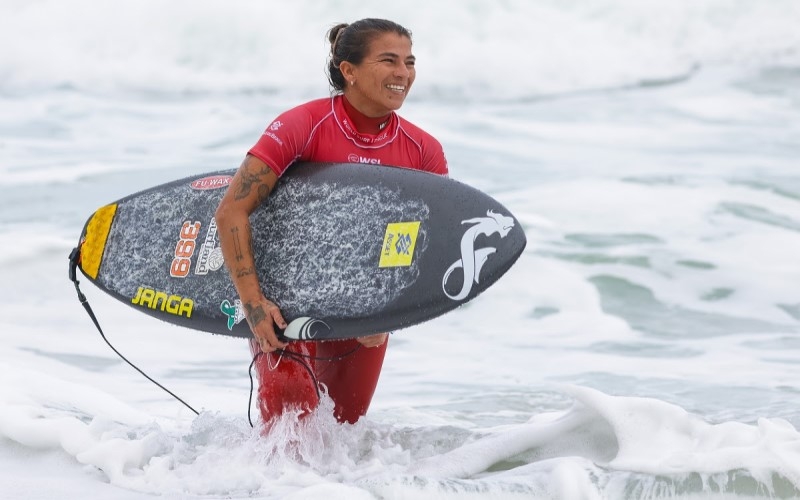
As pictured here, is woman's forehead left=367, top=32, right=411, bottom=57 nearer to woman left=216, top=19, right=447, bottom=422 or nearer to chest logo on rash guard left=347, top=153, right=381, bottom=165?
woman left=216, top=19, right=447, bottom=422

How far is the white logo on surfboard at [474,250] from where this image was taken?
3.25 m

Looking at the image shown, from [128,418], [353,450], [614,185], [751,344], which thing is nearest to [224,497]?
[353,450]

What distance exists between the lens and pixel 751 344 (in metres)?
5.68

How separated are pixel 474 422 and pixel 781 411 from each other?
120cm

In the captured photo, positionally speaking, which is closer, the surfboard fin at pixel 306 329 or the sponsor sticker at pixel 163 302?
the surfboard fin at pixel 306 329

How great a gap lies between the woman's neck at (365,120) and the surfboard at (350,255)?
111 millimetres

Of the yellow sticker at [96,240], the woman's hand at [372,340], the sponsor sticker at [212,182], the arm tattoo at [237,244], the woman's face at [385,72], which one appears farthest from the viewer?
the yellow sticker at [96,240]

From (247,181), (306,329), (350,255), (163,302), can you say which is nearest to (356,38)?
(247,181)

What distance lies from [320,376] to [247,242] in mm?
611

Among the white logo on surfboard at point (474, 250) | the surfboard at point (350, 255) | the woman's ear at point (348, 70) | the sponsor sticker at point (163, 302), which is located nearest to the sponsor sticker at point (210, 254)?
the surfboard at point (350, 255)

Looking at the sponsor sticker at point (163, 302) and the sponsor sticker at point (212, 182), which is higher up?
the sponsor sticker at point (212, 182)

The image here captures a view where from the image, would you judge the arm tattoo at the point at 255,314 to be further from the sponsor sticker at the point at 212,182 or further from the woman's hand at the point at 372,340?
the sponsor sticker at the point at 212,182

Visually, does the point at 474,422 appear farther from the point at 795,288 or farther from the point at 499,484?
the point at 795,288

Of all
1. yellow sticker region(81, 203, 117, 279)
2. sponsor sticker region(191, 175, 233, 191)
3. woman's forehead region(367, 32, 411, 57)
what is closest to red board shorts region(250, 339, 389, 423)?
sponsor sticker region(191, 175, 233, 191)
